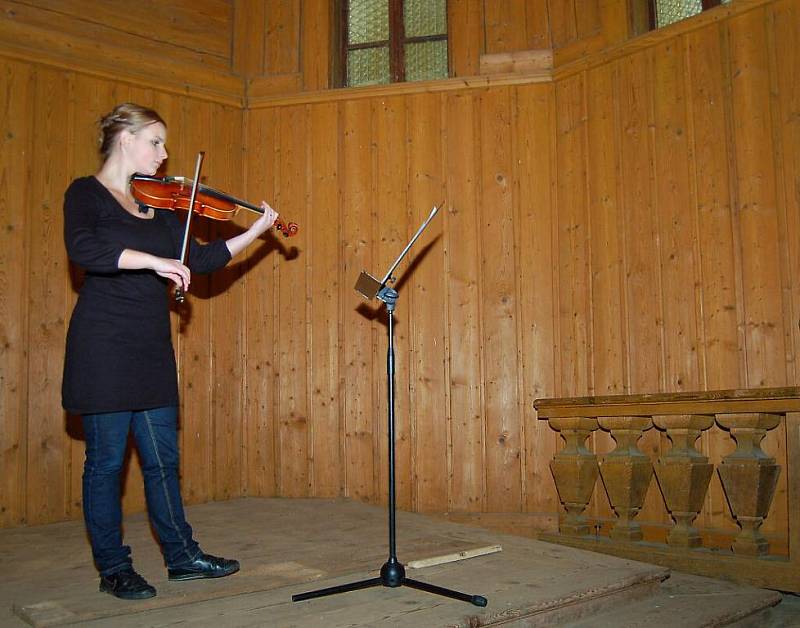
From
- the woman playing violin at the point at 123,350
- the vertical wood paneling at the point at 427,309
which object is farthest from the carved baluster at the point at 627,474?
the woman playing violin at the point at 123,350

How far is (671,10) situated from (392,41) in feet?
4.97

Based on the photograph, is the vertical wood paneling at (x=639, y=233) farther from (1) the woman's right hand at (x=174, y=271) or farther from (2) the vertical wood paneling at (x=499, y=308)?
(1) the woman's right hand at (x=174, y=271)

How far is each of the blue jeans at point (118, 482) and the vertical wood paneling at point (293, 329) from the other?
191cm

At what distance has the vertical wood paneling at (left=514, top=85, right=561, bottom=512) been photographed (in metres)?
4.01

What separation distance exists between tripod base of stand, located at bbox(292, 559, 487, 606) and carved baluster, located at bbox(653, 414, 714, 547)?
1222mm

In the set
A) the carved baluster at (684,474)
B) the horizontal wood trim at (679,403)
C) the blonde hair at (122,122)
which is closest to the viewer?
the blonde hair at (122,122)

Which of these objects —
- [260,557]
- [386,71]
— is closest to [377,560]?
[260,557]

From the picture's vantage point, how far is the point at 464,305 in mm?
4191

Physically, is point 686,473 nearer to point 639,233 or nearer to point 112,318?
point 639,233

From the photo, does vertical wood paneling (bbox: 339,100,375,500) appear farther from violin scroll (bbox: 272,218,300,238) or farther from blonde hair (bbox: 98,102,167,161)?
blonde hair (bbox: 98,102,167,161)

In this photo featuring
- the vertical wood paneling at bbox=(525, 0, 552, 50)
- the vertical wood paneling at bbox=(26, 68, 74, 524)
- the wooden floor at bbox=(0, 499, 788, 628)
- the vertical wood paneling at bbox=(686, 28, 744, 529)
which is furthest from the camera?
the vertical wood paneling at bbox=(525, 0, 552, 50)

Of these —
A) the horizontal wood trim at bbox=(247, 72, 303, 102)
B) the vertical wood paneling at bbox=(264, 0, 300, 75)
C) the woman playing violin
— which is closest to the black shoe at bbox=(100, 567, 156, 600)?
the woman playing violin

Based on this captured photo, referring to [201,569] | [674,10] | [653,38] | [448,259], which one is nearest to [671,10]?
[674,10]

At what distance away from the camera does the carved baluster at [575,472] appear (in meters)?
3.55
